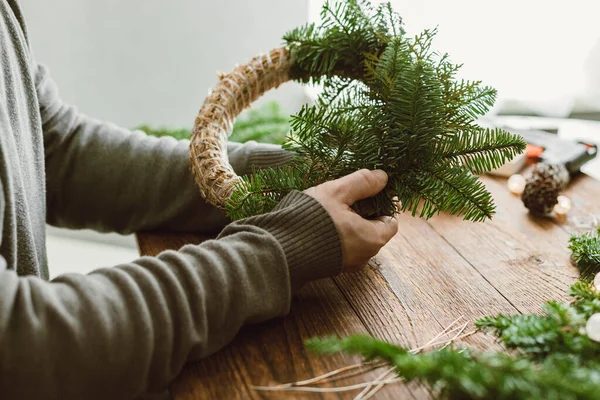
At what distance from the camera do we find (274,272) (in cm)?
59

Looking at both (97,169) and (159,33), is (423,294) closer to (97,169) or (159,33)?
(97,169)

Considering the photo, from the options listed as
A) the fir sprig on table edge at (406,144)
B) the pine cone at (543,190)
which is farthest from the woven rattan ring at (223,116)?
the pine cone at (543,190)

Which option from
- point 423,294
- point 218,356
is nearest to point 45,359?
point 218,356

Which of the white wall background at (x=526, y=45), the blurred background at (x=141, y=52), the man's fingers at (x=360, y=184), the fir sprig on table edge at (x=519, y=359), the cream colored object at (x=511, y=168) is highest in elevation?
the white wall background at (x=526, y=45)

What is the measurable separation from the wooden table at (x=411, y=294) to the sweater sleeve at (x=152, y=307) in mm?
33

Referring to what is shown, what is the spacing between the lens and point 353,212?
0.63 m

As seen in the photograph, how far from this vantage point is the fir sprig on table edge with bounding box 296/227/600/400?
41 centimetres

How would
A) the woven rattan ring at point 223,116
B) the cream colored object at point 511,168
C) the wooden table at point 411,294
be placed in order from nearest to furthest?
the wooden table at point 411,294, the woven rattan ring at point 223,116, the cream colored object at point 511,168

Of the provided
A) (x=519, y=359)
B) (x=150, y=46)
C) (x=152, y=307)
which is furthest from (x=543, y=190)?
(x=150, y=46)

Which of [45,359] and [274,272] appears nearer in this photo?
[45,359]

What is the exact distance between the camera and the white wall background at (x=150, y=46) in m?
1.82

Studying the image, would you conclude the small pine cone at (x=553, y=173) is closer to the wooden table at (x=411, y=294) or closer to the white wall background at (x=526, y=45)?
the wooden table at (x=411, y=294)

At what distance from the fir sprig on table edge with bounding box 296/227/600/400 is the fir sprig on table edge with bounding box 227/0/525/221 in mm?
135

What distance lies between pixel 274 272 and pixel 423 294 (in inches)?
8.1
